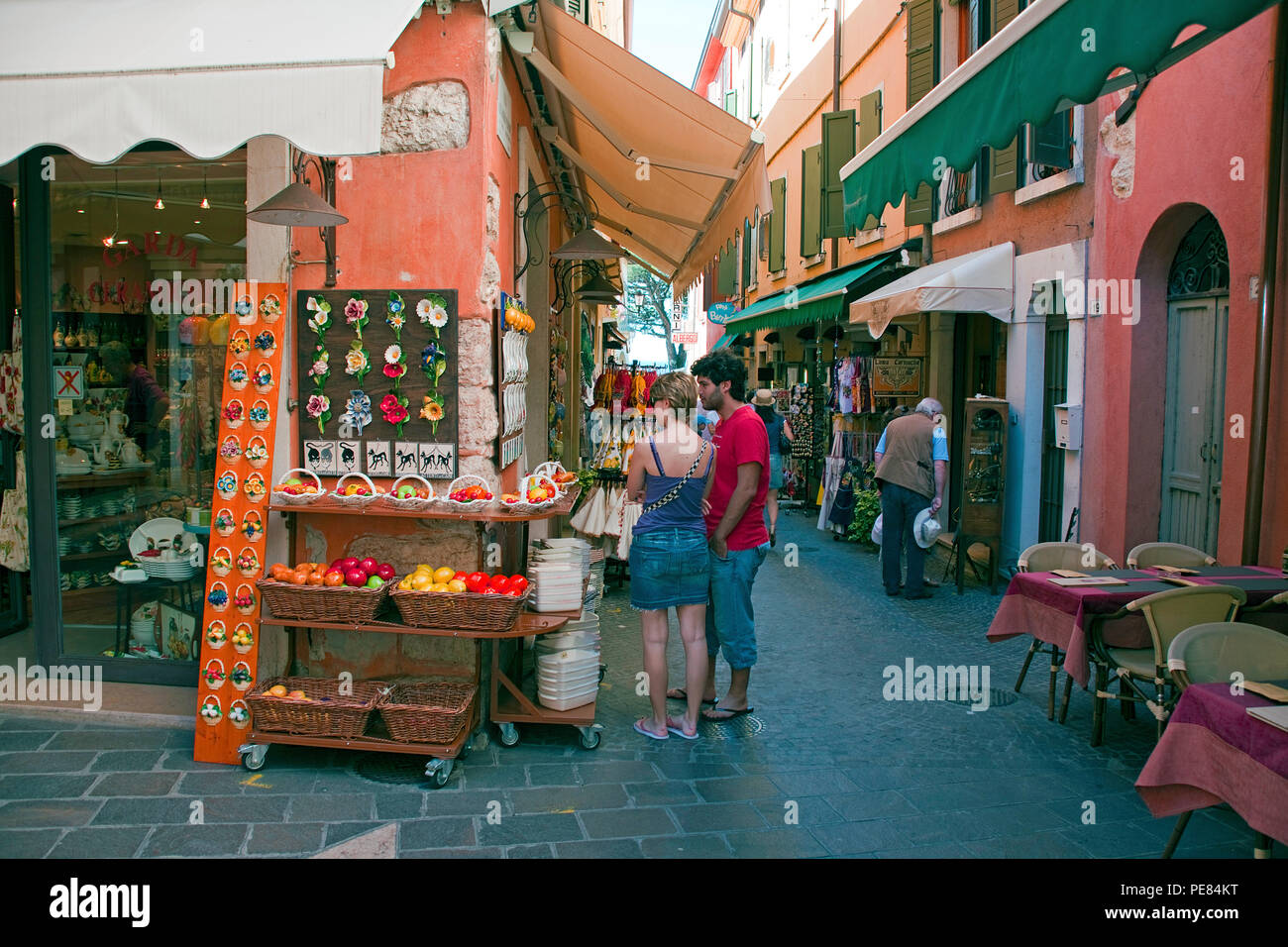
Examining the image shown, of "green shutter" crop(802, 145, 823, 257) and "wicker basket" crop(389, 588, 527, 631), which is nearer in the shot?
"wicker basket" crop(389, 588, 527, 631)

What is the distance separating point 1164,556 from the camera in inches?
226

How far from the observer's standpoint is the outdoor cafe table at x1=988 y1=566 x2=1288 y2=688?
4684mm

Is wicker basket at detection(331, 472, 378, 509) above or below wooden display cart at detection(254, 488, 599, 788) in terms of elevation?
above

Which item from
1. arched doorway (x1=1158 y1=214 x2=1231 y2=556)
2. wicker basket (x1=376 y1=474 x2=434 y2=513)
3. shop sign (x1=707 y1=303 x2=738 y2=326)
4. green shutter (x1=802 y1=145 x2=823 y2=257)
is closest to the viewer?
wicker basket (x1=376 y1=474 x2=434 y2=513)

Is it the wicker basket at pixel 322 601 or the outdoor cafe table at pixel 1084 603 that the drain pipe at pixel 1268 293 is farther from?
the wicker basket at pixel 322 601

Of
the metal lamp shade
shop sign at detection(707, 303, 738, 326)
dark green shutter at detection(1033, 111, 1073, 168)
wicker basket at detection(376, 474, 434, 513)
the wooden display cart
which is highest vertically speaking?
dark green shutter at detection(1033, 111, 1073, 168)

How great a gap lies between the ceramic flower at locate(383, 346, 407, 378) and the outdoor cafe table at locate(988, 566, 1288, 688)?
11.5ft

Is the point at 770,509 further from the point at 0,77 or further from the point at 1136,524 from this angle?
the point at 0,77

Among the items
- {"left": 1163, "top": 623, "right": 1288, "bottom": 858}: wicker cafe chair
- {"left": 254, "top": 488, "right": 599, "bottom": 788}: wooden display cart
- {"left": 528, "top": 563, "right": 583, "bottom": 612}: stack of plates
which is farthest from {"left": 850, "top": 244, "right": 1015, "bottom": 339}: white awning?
{"left": 1163, "top": 623, "right": 1288, "bottom": 858}: wicker cafe chair

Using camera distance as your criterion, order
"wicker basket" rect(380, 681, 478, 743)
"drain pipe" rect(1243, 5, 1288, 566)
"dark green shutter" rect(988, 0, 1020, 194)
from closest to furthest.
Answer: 1. "wicker basket" rect(380, 681, 478, 743)
2. "drain pipe" rect(1243, 5, 1288, 566)
3. "dark green shutter" rect(988, 0, 1020, 194)

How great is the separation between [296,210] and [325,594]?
1.71 m

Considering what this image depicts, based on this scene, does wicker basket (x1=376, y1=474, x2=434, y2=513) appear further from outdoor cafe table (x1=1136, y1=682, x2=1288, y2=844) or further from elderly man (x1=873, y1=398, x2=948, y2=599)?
elderly man (x1=873, y1=398, x2=948, y2=599)

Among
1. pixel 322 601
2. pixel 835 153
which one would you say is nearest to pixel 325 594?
pixel 322 601
